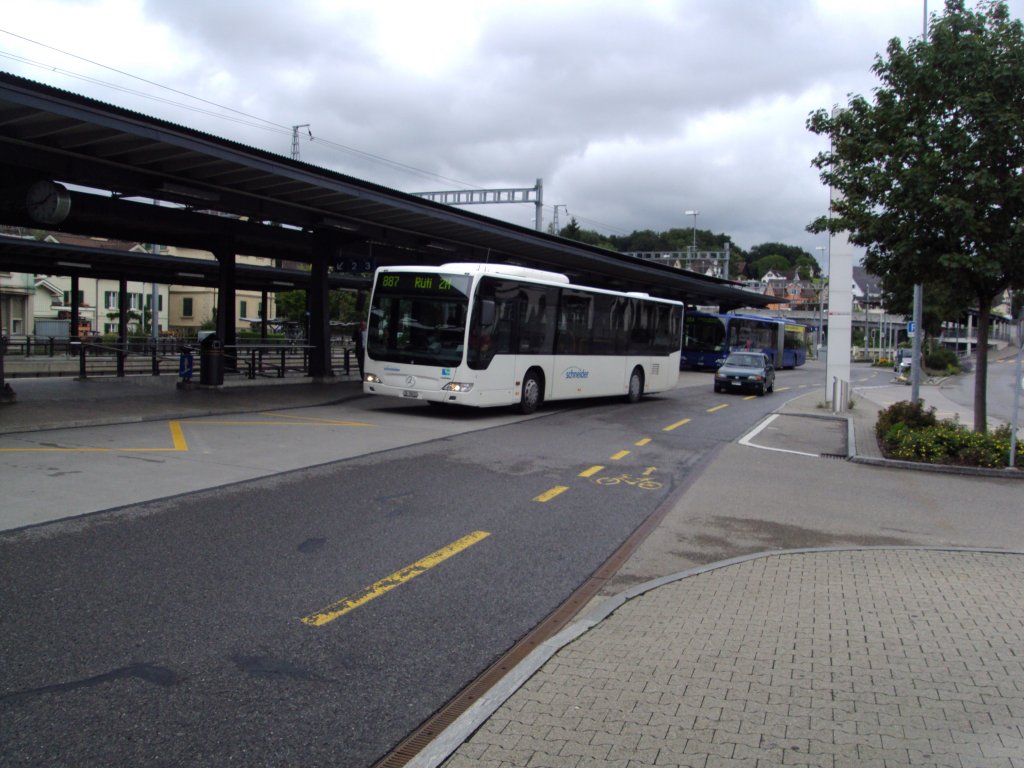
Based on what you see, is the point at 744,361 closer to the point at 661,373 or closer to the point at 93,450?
the point at 661,373

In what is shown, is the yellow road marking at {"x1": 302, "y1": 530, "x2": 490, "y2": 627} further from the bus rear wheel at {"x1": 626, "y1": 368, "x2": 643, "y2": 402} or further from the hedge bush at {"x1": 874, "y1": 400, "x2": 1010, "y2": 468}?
the bus rear wheel at {"x1": 626, "y1": 368, "x2": 643, "y2": 402}

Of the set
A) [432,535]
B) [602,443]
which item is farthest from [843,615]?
[602,443]

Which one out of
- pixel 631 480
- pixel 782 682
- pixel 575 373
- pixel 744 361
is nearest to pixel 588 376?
pixel 575 373

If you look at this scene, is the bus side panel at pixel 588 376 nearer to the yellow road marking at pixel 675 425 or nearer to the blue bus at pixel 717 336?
the yellow road marking at pixel 675 425

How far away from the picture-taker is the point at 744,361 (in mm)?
29328

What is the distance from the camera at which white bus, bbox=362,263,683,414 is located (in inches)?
651

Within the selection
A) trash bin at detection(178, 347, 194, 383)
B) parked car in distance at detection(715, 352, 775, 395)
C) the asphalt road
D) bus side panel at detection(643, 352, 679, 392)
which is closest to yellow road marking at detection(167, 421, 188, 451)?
the asphalt road

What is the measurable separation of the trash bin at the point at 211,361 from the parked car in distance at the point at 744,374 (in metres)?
16.8

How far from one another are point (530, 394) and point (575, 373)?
1914mm

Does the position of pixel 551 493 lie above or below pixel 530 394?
below

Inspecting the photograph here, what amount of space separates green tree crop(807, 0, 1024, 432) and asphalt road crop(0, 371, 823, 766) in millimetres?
6066

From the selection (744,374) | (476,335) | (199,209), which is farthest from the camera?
(744,374)

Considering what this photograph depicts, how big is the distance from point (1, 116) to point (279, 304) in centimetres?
8437

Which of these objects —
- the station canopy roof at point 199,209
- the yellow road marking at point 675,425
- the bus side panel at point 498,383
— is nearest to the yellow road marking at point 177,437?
the station canopy roof at point 199,209
